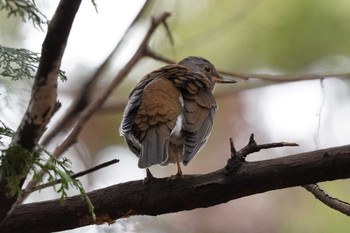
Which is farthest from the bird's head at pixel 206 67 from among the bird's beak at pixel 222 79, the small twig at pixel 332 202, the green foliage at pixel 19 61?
the green foliage at pixel 19 61

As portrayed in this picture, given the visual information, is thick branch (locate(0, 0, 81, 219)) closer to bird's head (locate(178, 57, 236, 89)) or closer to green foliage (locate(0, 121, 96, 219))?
green foliage (locate(0, 121, 96, 219))

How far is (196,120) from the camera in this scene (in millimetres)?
2791

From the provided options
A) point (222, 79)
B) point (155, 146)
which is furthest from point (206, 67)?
point (155, 146)

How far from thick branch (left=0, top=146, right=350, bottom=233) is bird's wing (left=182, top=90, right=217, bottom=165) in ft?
1.42

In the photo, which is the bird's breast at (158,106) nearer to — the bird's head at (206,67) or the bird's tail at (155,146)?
the bird's tail at (155,146)

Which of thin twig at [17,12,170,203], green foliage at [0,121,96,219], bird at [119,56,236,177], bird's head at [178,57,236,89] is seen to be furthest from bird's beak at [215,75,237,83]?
green foliage at [0,121,96,219]

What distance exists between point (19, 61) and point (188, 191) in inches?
22.2

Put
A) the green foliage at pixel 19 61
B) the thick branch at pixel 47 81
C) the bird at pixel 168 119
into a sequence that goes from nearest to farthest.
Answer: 1. the thick branch at pixel 47 81
2. the green foliage at pixel 19 61
3. the bird at pixel 168 119

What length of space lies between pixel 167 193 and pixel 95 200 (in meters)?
0.19

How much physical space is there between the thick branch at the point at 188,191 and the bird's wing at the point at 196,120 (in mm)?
431

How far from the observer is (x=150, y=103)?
278 cm

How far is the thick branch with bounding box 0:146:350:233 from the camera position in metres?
1.94

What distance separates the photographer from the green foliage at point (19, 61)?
69.3 inches

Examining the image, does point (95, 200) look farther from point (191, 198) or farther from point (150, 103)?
point (150, 103)
